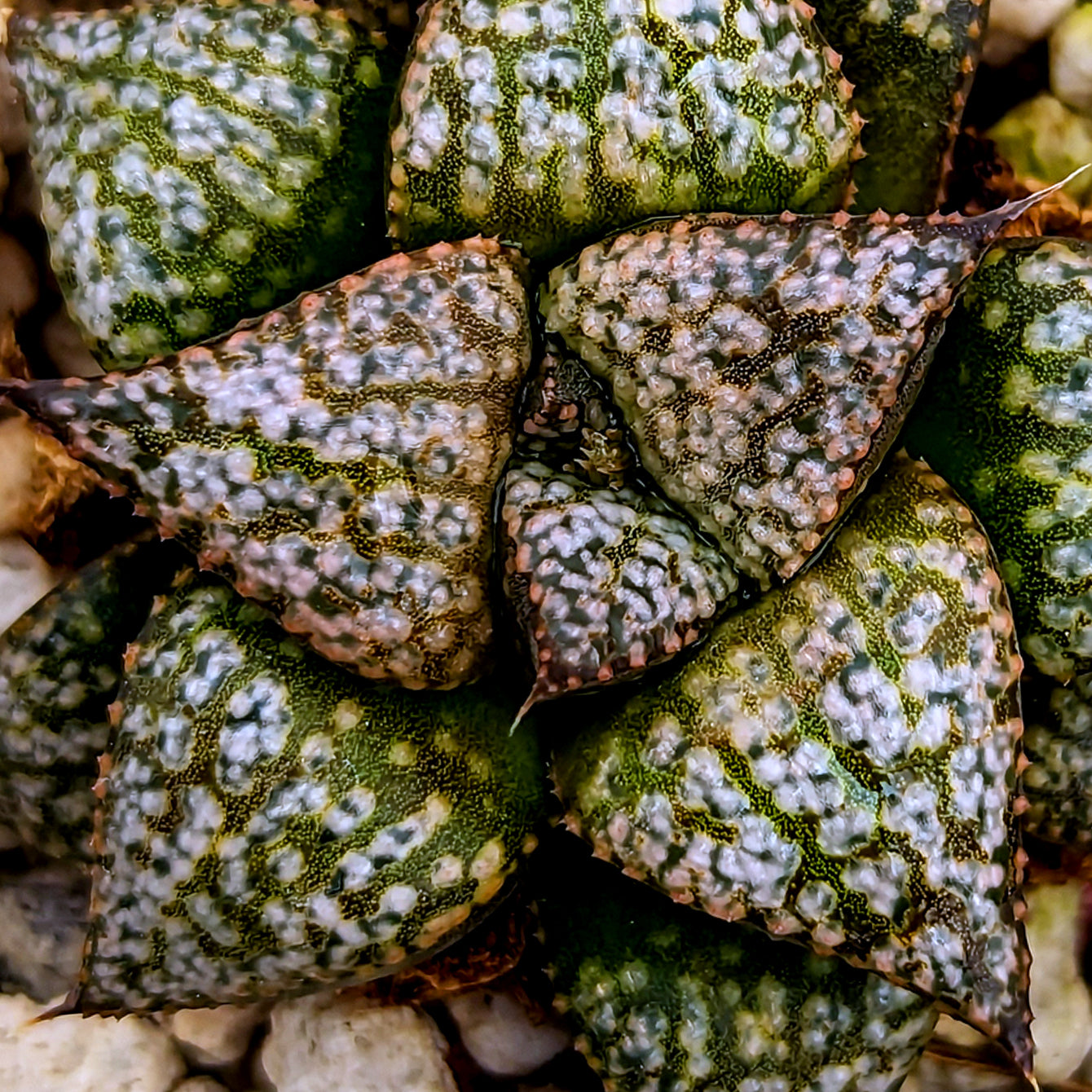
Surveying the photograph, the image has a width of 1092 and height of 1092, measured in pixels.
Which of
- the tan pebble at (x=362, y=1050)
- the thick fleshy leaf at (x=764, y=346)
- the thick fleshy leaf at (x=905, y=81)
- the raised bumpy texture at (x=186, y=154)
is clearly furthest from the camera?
the tan pebble at (x=362, y=1050)

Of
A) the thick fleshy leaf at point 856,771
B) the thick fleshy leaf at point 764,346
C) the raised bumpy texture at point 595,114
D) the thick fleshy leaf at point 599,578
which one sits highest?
the raised bumpy texture at point 595,114

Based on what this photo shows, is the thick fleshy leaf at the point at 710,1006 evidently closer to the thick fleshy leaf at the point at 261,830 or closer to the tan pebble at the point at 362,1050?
the thick fleshy leaf at the point at 261,830

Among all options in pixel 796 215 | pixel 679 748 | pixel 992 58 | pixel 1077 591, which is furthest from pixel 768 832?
pixel 992 58

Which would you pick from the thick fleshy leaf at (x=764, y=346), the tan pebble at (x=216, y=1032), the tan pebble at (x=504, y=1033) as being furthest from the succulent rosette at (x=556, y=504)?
the tan pebble at (x=216, y=1032)

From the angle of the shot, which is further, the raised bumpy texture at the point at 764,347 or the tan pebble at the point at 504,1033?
the tan pebble at the point at 504,1033

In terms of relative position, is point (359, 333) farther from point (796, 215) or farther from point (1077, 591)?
point (1077, 591)

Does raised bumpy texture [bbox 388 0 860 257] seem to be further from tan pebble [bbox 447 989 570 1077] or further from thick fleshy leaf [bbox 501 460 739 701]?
tan pebble [bbox 447 989 570 1077]

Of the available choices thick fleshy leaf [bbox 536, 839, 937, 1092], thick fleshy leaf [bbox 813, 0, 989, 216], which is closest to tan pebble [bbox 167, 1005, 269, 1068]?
thick fleshy leaf [bbox 536, 839, 937, 1092]

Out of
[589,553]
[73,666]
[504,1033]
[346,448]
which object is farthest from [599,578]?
[504,1033]
